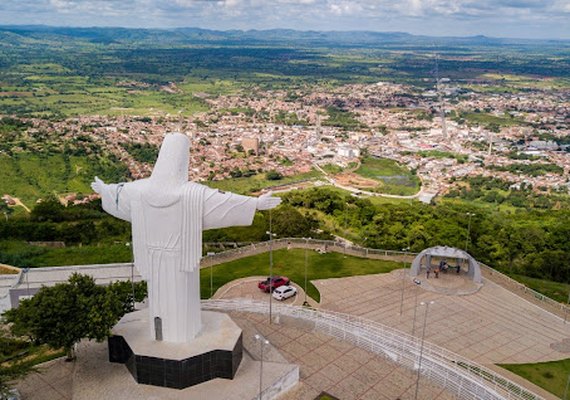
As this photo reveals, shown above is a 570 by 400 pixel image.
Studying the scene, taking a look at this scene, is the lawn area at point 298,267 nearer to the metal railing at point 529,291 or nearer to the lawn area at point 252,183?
the metal railing at point 529,291

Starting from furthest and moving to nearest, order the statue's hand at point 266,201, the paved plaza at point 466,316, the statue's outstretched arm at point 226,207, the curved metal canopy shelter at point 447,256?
the curved metal canopy shelter at point 447,256
the paved plaza at point 466,316
the statue's outstretched arm at point 226,207
the statue's hand at point 266,201

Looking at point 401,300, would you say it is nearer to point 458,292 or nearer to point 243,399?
point 458,292

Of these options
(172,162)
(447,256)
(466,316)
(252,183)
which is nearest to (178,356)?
(172,162)

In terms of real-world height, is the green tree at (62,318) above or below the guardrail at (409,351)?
above

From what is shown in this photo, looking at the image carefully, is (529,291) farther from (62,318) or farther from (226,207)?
(62,318)

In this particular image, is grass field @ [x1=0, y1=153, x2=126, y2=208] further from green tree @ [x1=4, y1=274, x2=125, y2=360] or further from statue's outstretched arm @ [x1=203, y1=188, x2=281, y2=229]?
statue's outstretched arm @ [x1=203, y1=188, x2=281, y2=229]

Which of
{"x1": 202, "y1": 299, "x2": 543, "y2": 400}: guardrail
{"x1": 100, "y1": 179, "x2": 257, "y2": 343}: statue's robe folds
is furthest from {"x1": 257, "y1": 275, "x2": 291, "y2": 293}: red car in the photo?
{"x1": 100, "y1": 179, "x2": 257, "y2": 343}: statue's robe folds

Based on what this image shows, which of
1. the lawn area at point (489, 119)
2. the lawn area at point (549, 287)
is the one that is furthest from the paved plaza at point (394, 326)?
the lawn area at point (489, 119)
